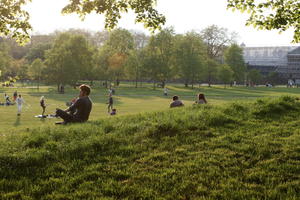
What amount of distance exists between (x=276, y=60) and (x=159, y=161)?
114 m

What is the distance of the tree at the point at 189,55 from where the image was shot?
6950cm

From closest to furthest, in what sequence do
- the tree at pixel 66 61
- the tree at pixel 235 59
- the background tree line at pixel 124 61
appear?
the tree at pixel 66 61
the background tree line at pixel 124 61
the tree at pixel 235 59

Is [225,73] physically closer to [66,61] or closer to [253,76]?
[253,76]

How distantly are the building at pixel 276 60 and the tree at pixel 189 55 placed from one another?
38.2m

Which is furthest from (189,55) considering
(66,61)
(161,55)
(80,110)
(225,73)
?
(80,110)

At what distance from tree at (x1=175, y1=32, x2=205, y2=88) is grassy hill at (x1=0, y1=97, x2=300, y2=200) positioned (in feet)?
203

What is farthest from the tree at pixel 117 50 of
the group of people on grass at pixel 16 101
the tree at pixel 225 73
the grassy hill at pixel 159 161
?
the grassy hill at pixel 159 161

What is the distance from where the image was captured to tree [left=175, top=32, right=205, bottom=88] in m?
69.5

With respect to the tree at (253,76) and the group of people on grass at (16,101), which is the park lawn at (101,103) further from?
the tree at (253,76)

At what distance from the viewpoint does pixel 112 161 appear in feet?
18.3

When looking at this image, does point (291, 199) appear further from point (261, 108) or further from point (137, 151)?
point (261, 108)

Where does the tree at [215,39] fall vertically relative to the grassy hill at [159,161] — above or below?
above

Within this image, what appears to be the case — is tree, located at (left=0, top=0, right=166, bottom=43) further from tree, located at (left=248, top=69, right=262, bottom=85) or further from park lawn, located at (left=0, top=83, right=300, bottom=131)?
tree, located at (left=248, top=69, right=262, bottom=85)

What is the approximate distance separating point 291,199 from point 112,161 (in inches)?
115
